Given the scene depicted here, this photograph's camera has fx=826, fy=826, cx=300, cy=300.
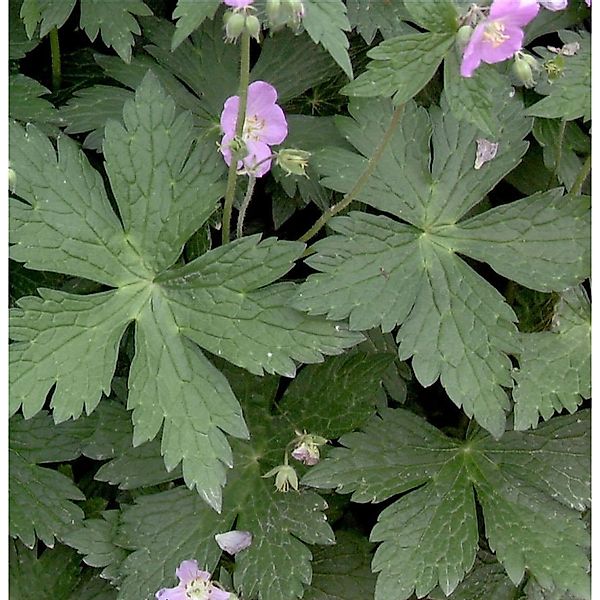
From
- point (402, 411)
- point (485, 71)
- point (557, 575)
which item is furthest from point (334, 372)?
point (485, 71)

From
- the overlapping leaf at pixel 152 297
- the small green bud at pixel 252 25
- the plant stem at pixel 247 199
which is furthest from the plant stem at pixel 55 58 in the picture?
the small green bud at pixel 252 25

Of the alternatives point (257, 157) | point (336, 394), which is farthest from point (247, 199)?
point (336, 394)

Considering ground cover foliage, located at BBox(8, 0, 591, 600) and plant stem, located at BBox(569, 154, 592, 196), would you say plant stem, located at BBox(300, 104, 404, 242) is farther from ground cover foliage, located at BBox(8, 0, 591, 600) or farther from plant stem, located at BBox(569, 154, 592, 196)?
plant stem, located at BBox(569, 154, 592, 196)

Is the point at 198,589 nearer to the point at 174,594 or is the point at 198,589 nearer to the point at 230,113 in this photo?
the point at 174,594

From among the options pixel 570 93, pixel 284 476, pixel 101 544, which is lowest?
pixel 101 544

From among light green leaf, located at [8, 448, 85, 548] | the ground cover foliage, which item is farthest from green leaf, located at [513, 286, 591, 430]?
light green leaf, located at [8, 448, 85, 548]

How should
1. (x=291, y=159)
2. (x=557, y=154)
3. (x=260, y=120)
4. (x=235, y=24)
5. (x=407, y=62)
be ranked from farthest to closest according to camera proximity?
(x=557, y=154) < (x=260, y=120) < (x=291, y=159) < (x=407, y=62) < (x=235, y=24)

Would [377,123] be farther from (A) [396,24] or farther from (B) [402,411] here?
(B) [402,411]
